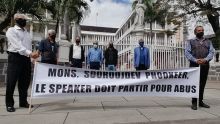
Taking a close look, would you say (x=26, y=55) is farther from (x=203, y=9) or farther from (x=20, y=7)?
(x=203, y=9)

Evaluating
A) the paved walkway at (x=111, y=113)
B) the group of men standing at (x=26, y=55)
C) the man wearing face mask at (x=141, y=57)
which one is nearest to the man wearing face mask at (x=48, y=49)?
the group of men standing at (x=26, y=55)

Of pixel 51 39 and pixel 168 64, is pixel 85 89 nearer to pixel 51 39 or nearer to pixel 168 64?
pixel 51 39

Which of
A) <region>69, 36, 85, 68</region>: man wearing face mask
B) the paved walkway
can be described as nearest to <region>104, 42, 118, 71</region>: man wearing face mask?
<region>69, 36, 85, 68</region>: man wearing face mask

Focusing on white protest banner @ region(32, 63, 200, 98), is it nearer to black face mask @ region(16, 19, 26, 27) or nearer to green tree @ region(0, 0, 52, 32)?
black face mask @ region(16, 19, 26, 27)

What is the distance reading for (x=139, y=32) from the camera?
→ 75.6 ft

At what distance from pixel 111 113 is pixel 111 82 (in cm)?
88

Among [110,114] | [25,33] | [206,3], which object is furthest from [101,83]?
[206,3]

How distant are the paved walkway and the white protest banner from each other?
379 millimetres

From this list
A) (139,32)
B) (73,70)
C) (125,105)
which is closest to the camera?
(73,70)

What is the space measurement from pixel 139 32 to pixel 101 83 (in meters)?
14.9

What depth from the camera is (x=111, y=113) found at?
7.93 m

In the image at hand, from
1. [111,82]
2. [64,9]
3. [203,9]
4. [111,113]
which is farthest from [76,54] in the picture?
[203,9]

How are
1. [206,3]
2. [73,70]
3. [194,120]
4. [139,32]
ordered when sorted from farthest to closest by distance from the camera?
[206,3], [139,32], [73,70], [194,120]

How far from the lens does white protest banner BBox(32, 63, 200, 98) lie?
319 inches
